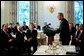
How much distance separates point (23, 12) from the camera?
866 cm

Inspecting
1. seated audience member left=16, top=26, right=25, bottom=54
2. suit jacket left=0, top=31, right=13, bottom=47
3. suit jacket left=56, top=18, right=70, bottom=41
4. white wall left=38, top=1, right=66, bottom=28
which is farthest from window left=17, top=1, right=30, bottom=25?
suit jacket left=0, top=31, right=13, bottom=47

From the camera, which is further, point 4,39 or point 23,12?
point 23,12

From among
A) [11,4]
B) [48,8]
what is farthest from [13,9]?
[48,8]

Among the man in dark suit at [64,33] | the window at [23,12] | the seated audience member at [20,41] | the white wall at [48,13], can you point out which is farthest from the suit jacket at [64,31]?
the window at [23,12]

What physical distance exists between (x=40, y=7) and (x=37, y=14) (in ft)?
0.97

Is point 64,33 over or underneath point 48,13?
underneath

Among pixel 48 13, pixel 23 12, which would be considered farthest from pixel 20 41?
pixel 23 12

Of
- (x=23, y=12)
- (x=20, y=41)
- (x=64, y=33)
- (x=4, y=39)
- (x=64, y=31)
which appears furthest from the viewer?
(x=23, y=12)

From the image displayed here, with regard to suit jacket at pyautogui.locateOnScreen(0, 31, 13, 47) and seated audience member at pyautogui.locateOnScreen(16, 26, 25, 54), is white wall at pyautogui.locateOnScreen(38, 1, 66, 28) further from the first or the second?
suit jacket at pyautogui.locateOnScreen(0, 31, 13, 47)

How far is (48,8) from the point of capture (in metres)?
8.45

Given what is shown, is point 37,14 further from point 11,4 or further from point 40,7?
point 11,4

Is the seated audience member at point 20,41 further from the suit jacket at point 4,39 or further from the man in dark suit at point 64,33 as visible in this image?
the man in dark suit at point 64,33

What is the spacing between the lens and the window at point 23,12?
838cm

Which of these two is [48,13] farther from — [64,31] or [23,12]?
[64,31]
